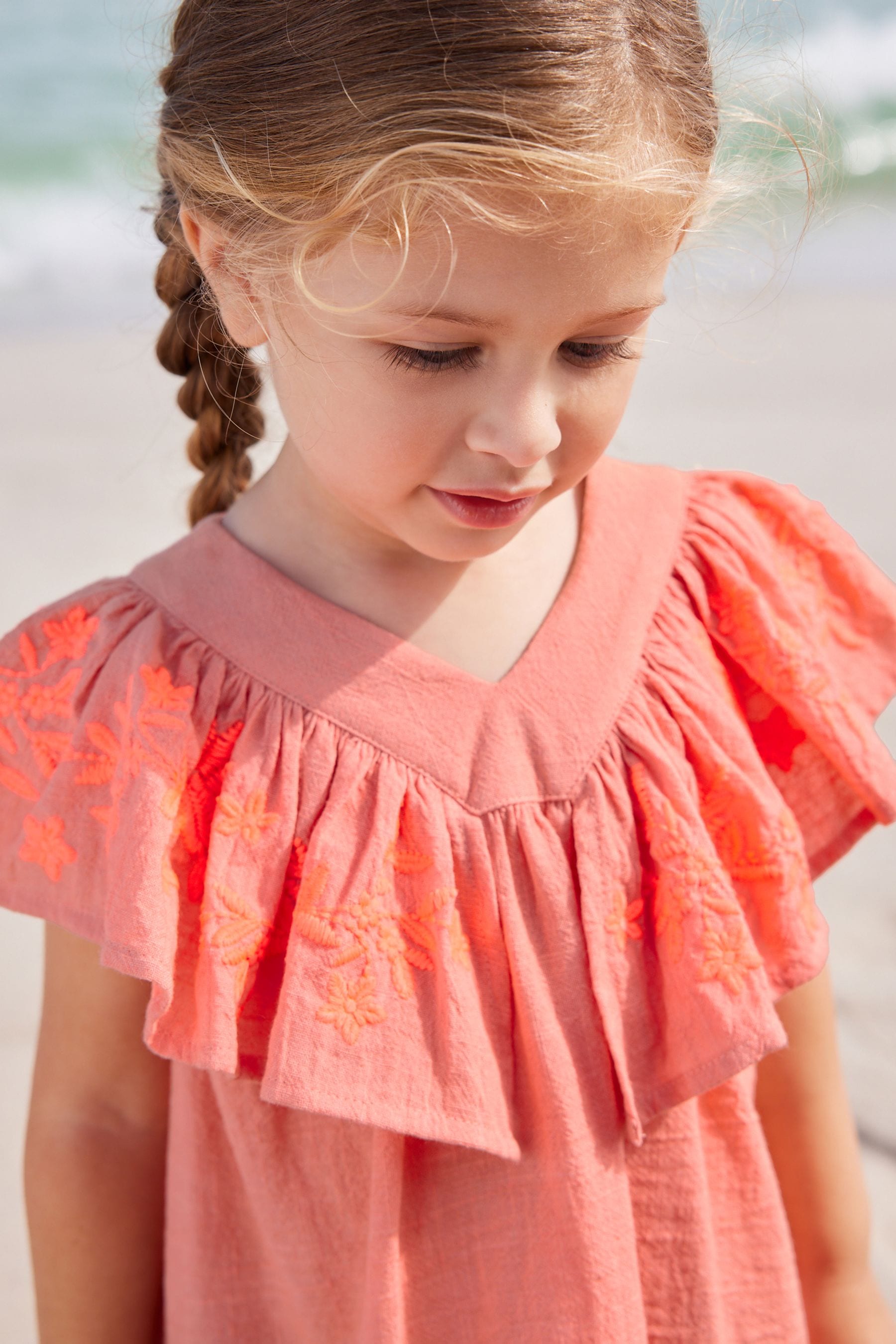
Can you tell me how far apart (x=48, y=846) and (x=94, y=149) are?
5.12 metres

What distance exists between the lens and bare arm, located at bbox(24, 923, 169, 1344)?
104 cm

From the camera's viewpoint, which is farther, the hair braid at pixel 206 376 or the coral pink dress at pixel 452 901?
the hair braid at pixel 206 376

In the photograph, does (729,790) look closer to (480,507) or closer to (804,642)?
(804,642)

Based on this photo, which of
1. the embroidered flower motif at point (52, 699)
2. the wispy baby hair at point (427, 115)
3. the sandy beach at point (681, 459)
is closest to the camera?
the wispy baby hair at point (427, 115)

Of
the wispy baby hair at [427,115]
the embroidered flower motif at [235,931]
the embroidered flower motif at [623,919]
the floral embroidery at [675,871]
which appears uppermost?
the wispy baby hair at [427,115]

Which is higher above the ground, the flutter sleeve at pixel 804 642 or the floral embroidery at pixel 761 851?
the flutter sleeve at pixel 804 642

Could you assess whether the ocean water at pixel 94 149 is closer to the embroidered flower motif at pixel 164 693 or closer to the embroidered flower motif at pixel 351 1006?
the embroidered flower motif at pixel 164 693

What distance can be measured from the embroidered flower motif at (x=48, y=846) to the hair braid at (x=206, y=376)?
327 millimetres

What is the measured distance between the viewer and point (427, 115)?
0.77m

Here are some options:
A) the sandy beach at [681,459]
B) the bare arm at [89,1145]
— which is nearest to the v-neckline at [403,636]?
the bare arm at [89,1145]

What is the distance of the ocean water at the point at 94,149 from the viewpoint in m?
4.41

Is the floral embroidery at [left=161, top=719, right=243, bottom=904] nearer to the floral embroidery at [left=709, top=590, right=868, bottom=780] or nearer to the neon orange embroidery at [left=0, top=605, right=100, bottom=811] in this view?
the neon orange embroidery at [left=0, top=605, right=100, bottom=811]

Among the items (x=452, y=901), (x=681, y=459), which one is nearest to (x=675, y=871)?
(x=452, y=901)

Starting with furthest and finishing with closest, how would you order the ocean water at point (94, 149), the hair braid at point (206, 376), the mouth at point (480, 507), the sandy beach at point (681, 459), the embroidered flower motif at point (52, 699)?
the ocean water at point (94, 149)
the sandy beach at point (681, 459)
the hair braid at point (206, 376)
the embroidered flower motif at point (52, 699)
the mouth at point (480, 507)
